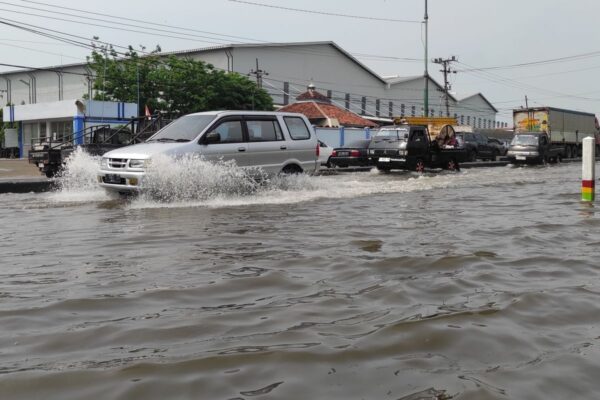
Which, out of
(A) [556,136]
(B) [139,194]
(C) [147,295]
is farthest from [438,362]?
(A) [556,136]

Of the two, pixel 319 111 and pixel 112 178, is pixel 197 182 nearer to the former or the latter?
pixel 112 178

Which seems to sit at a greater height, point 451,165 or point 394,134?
point 394,134

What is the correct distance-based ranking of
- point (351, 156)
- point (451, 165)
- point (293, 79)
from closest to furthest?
1. point (451, 165)
2. point (351, 156)
3. point (293, 79)

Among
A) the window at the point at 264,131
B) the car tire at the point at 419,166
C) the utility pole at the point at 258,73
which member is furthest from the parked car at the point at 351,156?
the utility pole at the point at 258,73

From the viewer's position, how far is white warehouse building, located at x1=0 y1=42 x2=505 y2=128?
51906mm

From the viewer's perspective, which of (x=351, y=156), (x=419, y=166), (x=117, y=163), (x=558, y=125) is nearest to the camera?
(x=117, y=163)

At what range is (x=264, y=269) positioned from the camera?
5.15m

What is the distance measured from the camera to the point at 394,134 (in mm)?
20938

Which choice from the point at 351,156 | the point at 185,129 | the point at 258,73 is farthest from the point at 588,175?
the point at 258,73

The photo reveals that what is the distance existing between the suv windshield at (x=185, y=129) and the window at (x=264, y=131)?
0.80 meters

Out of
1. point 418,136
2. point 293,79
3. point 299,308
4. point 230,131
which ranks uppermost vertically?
point 293,79

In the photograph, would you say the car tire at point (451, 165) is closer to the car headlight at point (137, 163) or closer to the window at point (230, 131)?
the window at point (230, 131)

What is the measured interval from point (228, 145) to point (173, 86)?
28604mm

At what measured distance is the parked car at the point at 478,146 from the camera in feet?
100
